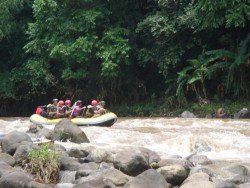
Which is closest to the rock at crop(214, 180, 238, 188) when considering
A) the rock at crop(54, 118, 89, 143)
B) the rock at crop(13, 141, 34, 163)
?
the rock at crop(13, 141, 34, 163)

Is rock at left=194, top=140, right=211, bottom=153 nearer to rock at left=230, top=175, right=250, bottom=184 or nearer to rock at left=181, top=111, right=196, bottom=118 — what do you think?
rock at left=230, top=175, right=250, bottom=184

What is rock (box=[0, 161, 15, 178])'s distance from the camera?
27.8 ft

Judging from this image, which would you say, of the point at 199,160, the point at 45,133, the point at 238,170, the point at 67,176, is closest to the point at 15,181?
the point at 67,176

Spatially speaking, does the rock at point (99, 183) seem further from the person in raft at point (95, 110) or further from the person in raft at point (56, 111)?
the person in raft at point (56, 111)

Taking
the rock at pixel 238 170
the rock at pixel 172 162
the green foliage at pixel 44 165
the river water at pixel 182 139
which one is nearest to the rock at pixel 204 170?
the rock at pixel 172 162

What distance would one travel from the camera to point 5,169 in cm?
858

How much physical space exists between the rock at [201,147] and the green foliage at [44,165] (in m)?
3.72

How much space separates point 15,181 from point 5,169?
2.70 ft

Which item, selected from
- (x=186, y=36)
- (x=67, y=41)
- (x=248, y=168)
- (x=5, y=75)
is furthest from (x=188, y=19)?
(x=248, y=168)

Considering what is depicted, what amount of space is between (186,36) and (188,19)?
1.75m

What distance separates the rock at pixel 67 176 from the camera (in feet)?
28.0

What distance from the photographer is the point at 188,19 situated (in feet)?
65.9

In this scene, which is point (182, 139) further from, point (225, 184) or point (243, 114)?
point (243, 114)

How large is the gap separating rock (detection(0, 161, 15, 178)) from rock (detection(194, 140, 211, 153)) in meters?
4.32
